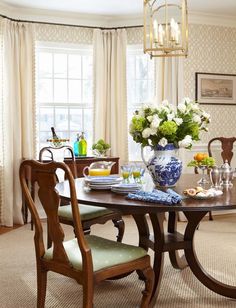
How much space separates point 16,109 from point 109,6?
1.66 m

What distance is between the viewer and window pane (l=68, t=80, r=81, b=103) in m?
5.73

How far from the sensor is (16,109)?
5.18 m

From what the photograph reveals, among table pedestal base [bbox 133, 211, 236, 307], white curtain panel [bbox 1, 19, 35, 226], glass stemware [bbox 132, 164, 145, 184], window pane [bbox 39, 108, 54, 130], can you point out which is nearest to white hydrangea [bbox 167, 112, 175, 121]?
glass stemware [bbox 132, 164, 145, 184]

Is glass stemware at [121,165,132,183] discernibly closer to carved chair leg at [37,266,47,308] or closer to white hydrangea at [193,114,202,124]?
white hydrangea at [193,114,202,124]

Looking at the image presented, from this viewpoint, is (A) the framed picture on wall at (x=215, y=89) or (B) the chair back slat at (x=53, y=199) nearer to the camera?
(B) the chair back slat at (x=53, y=199)

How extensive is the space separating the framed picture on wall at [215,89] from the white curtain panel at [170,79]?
0.90ft

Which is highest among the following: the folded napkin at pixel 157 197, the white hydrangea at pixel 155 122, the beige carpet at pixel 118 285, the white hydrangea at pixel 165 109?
the white hydrangea at pixel 165 109

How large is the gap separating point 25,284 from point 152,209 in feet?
4.79

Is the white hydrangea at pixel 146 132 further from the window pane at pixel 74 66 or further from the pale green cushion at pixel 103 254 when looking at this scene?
the window pane at pixel 74 66

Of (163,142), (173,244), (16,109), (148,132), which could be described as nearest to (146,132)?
(148,132)

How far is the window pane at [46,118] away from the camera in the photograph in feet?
18.4

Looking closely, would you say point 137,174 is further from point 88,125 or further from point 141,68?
point 141,68

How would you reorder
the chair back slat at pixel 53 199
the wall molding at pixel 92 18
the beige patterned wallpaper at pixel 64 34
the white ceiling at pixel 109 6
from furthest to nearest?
the beige patterned wallpaper at pixel 64 34 < the wall molding at pixel 92 18 < the white ceiling at pixel 109 6 < the chair back slat at pixel 53 199

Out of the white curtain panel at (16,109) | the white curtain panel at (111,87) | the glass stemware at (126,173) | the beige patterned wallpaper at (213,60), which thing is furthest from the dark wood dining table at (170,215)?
the beige patterned wallpaper at (213,60)
